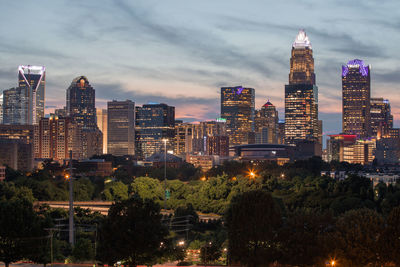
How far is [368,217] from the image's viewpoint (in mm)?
57656

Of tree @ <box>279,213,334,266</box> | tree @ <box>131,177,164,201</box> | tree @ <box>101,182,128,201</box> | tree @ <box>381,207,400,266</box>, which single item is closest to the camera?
tree @ <box>381,207,400,266</box>

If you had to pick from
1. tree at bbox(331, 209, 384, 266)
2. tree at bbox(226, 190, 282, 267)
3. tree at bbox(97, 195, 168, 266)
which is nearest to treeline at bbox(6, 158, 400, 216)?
tree at bbox(226, 190, 282, 267)

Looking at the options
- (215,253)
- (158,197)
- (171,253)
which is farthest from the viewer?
(158,197)

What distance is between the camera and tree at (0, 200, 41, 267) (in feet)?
188

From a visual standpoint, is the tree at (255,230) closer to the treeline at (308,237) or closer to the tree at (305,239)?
the treeline at (308,237)

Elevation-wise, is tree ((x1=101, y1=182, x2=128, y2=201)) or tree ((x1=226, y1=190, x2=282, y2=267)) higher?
tree ((x1=226, y1=190, x2=282, y2=267))

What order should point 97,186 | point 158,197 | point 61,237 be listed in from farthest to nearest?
point 97,186 < point 158,197 < point 61,237

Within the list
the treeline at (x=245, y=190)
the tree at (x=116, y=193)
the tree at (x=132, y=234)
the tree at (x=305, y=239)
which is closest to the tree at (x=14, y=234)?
the tree at (x=132, y=234)

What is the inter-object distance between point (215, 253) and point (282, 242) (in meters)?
11.4

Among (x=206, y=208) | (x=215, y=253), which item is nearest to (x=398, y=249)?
(x=215, y=253)

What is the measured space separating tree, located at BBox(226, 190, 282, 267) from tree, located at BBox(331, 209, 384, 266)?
5.64 meters

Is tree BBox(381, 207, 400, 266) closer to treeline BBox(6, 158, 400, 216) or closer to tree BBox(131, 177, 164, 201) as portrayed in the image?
treeline BBox(6, 158, 400, 216)

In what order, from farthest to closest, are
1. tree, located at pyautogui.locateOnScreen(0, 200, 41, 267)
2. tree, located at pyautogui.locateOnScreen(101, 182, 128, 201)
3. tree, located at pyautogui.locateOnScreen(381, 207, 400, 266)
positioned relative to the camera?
tree, located at pyautogui.locateOnScreen(101, 182, 128, 201) < tree, located at pyautogui.locateOnScreen(0, 200, 41, 267) < tree, located at pyautogui.locateOnScreen(381, 207, 400, 266)

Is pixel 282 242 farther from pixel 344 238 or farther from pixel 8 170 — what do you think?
pixel 8 170
